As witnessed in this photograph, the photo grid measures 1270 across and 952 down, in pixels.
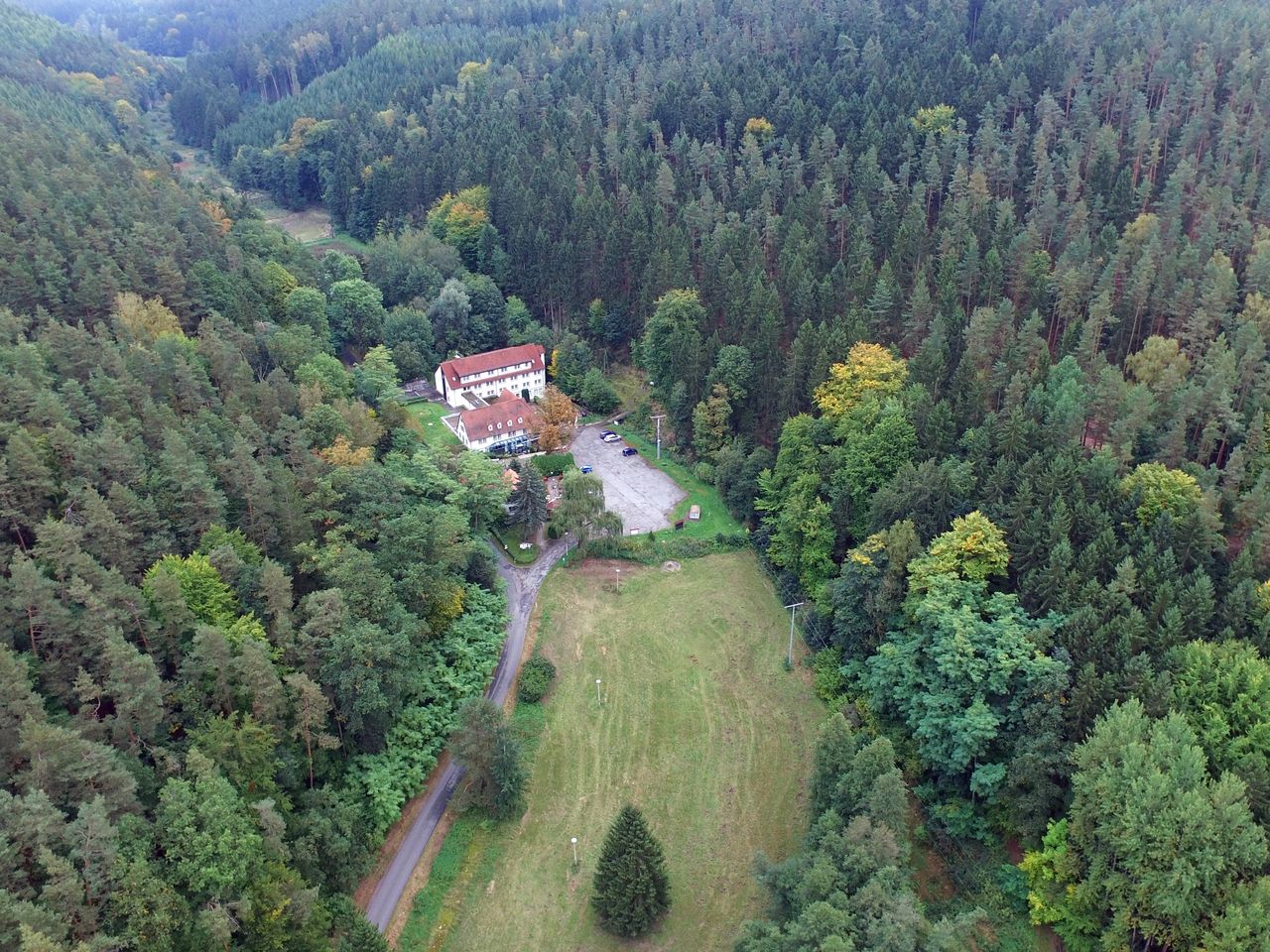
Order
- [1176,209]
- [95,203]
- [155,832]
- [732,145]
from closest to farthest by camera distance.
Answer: [155,832] → [1176,209] → [95,203] → [732,145]

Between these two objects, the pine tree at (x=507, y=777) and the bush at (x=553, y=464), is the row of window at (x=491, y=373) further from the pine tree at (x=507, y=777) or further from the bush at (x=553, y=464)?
the pine tree at (x=507, y=777)

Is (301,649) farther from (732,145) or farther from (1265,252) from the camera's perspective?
(732,145)

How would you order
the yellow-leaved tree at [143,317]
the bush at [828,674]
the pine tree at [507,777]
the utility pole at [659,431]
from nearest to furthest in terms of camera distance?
the pine tree at [507,777] < the bush at [828,674] < the yellow-leaved tree at [143,317] < the utility pole at [659,431]

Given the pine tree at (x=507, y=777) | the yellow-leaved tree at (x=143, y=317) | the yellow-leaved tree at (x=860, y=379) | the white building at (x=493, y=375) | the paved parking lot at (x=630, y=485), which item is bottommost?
the paved parking lot at (x=630, y=485)

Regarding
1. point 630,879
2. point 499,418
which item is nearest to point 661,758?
point 630,879

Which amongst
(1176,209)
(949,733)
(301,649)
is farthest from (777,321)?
(301,649)

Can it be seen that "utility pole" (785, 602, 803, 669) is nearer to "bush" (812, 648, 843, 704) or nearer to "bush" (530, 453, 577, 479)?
"bush" (812, 648, 843, 704)

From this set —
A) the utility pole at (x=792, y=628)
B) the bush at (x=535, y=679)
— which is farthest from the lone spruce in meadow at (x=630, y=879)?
the utility pole at (x=792, y=628)
